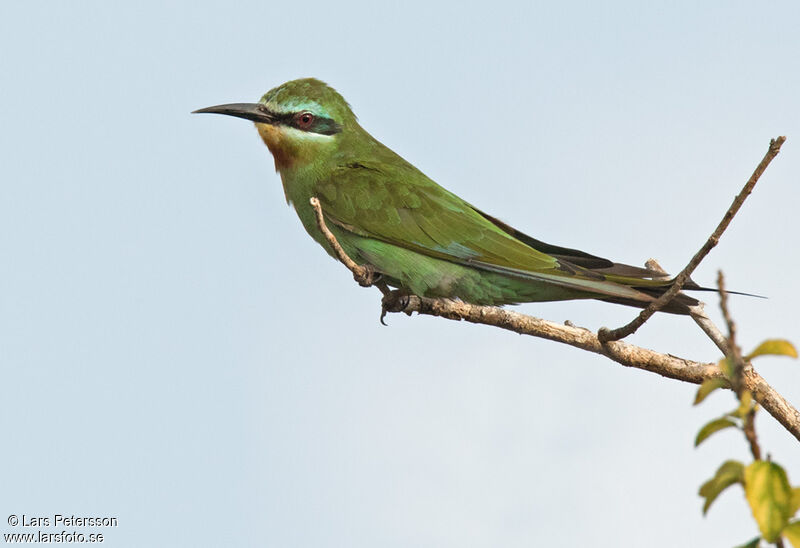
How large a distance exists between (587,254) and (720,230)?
2.07m

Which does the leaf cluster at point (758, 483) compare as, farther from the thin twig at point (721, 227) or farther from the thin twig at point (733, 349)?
the thin twig at point (721, 227)

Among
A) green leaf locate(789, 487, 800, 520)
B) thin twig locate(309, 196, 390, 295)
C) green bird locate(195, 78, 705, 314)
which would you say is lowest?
green leaf locate(789, 487, 800, 520)

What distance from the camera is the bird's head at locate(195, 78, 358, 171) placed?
18.1 ft

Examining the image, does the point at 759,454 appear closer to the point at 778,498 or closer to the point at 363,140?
the point at 778,498

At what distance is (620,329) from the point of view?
3.79 metres

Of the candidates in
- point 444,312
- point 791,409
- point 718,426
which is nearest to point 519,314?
point 444,312

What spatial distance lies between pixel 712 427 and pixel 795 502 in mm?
190

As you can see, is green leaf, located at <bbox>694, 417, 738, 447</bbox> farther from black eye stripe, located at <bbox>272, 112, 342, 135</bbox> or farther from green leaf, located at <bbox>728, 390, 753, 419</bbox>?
black eye stripe, located at <bbox>272, 112, 342, 135</bbox>

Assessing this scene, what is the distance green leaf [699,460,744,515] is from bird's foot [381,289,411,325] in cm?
330

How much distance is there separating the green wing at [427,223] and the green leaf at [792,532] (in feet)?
10.9

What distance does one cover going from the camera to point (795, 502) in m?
1.54

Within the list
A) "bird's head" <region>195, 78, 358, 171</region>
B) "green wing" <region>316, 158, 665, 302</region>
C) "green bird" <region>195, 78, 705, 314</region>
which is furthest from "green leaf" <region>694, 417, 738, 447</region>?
"bird's head" <region>195, 78, 358, 171</region>

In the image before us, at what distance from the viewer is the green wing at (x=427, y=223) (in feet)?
16.4

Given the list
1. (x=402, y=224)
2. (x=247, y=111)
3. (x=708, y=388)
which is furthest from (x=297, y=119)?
(x=708, y=388)
